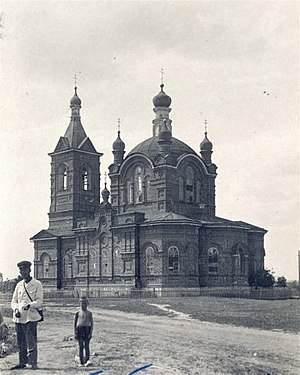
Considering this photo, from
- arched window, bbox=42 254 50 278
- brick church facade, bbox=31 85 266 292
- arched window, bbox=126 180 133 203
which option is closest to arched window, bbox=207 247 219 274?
brick church facade, bbox=31 85 266 292

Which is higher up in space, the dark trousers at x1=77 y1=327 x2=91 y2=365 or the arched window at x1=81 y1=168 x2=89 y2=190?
the arched window at x1=81 y1=168 x2=89 y2=190

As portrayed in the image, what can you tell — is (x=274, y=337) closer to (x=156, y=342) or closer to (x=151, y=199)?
(x=156, y=342)

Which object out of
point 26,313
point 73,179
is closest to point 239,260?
point 73,179

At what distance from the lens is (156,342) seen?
14.7 metres

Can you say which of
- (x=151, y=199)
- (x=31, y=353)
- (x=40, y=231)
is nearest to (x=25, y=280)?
(x=31, y=353)

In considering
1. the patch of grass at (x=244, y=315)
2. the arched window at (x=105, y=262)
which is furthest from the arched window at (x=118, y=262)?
the patch of grass at (x=244, y=315)

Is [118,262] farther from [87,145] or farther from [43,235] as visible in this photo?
[87,145]

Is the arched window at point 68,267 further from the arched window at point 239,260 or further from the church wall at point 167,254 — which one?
the arched window at point 239,260

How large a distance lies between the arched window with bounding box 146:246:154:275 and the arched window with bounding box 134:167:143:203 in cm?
540

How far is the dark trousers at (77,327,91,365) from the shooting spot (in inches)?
440

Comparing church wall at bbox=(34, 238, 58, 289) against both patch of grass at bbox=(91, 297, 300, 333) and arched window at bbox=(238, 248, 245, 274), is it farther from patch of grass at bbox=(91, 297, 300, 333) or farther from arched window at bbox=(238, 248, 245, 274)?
patch of grass at bbox=(91, 297, 300, 333)

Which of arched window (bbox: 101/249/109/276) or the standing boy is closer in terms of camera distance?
the standing boy

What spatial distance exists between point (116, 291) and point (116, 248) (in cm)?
291

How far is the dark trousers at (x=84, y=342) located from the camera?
36.7 feet
